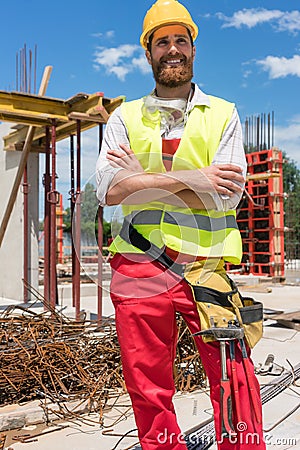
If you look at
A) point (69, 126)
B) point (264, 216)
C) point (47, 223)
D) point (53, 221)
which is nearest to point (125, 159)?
point (53, 221)

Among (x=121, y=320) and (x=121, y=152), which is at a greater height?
(x=121, y=152)

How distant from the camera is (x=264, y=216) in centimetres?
1395

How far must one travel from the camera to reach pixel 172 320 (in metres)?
1.98

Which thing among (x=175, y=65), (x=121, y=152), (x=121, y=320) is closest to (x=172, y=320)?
(x=121, y=320)

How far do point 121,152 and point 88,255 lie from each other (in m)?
0.51

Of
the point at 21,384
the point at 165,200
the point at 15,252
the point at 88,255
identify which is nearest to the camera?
the point at 165,200

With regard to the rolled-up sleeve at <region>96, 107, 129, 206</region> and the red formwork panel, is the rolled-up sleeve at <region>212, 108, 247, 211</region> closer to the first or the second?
the rolled-up sleeve at <region>96, 107, 129, 206</region>

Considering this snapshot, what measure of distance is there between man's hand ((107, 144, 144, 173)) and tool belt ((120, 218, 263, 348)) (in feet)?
0.83

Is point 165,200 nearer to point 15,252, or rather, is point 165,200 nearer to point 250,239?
point 15,252

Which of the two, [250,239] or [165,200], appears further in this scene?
[250,239]

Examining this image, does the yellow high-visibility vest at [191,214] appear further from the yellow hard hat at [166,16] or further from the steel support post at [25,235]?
the steel support post at [25,235]

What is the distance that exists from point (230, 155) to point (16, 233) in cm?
651

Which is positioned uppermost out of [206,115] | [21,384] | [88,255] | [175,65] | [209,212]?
[175,65]

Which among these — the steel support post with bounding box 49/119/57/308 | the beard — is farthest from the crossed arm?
the steel support post with bounding box 49/119/57/308
